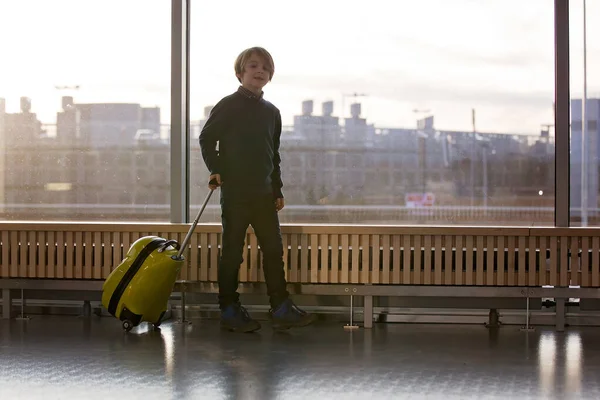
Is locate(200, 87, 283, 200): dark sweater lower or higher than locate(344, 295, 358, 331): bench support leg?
higher

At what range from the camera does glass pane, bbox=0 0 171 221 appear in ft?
19.8

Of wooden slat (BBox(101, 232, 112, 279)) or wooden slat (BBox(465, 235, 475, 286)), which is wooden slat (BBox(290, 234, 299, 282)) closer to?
wooden slat (BBox(465, 235, 475, 286))

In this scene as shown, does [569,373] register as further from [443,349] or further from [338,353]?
[338,353]

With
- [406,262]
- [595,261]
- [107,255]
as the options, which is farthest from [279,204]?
[595,261]

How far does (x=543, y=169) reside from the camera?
5801 millimetres

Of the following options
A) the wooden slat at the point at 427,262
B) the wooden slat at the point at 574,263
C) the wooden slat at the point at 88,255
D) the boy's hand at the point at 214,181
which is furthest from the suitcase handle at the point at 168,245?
the wooden slat at the point at 574,263

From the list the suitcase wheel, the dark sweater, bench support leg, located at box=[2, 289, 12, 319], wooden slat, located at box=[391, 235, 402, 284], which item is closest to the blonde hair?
the dark sweater

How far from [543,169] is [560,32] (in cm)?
90

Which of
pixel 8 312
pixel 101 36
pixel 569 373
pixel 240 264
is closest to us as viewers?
pixel 569 373

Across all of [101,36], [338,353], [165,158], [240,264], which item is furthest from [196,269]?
[101,36]

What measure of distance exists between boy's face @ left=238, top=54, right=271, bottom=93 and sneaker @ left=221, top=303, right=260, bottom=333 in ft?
4.32

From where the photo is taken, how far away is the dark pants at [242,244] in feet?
16.9

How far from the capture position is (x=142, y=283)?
5004 mm

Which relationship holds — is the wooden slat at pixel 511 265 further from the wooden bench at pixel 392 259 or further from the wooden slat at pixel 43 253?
the wooden slat at pixel 43 253
